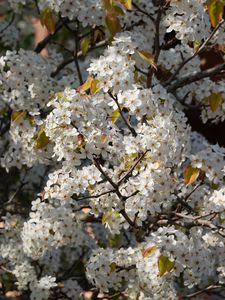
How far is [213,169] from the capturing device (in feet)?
12.4

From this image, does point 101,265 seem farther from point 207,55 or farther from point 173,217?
point 207,55

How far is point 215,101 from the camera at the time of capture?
428cm

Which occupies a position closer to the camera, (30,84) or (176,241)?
(176,241)

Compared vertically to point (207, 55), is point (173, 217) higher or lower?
lower

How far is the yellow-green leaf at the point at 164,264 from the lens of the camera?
3441 millimetres

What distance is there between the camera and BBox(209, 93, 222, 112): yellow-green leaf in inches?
168

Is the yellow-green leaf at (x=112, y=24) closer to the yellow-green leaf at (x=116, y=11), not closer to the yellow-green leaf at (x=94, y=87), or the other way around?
the yellow-green leaf at (x=116, y=11)

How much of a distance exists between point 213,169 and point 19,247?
1.60 meters

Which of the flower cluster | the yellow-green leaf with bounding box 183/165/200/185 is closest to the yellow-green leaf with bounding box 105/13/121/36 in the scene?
the flower cluster

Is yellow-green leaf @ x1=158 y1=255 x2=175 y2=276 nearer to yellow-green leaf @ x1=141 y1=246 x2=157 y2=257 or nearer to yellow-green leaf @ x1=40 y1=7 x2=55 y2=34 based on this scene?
yellow-green leaf @ x1=141 y1=246 x2=157 y2=257

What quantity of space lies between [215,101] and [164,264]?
125 centimetres

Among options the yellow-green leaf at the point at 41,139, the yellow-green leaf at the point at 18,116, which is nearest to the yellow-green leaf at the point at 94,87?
the yellow-green leaf at the point at 41,139

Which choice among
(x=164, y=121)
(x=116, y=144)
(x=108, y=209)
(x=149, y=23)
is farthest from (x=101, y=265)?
(x=149, y=23)

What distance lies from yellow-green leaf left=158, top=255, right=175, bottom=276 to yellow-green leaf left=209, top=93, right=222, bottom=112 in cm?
118
